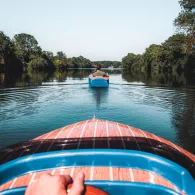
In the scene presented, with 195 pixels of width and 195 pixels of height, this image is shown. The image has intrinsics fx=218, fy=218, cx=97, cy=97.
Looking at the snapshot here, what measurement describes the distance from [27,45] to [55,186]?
314 feet

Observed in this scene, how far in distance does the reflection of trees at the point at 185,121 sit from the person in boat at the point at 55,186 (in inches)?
248

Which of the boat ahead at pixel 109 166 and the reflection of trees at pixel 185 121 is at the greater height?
the boat ahead at pixel 109 166

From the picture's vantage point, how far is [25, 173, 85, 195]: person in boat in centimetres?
140

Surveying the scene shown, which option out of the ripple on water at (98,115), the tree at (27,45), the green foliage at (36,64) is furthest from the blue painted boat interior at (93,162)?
the tree at (27,45)

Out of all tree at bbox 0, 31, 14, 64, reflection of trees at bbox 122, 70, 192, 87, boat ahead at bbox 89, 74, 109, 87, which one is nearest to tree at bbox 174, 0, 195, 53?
reflection of trees at bbox 122, 70, 192, 87

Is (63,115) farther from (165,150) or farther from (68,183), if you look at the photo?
(68,183)

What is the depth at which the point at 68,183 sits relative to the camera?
150cm

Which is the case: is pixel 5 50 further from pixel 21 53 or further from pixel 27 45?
pixel 27 45

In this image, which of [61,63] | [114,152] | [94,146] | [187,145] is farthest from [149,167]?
[61,63]

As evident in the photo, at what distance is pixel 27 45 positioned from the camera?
295ft

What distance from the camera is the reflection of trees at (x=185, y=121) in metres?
7.71

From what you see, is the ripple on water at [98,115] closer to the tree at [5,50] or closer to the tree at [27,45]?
the tree at [5,50]

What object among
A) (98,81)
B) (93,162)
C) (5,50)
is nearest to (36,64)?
(5,50)

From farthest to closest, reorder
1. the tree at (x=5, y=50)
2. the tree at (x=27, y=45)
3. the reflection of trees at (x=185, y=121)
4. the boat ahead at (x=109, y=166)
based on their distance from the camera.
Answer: the tree at (x=27, y=45), the tree at (x=5, y=50), the reflection of trees at (x=185, y=121), the boat ahead at (x=109, y=166)
